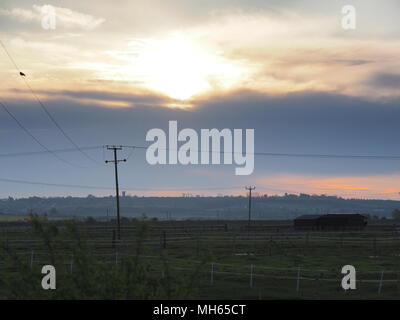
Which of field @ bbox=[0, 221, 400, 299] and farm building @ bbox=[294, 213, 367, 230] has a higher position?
farm building @ bbox=[294, 213, 367, 230]

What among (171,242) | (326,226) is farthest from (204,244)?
(326,226)

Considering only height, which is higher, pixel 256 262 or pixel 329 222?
pixel 329 222

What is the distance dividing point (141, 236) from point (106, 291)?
1.59 metres

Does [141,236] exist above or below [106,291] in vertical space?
above

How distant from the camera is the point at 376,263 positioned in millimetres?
51781

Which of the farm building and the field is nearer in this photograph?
the field

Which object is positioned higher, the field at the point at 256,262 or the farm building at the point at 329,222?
the farm building at the point at 329,222

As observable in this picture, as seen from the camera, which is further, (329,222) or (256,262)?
(329,222)

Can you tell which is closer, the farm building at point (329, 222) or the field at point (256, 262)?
the field at point (256, 262)

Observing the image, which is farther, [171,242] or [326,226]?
[326,226]

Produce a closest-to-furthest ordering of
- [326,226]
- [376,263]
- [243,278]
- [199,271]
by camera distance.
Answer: [199,271] < [243,278] < [376,263] < [326,226]

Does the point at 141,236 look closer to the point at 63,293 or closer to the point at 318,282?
the point at 63,293

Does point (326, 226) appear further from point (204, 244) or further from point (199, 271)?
point (199, 271)
